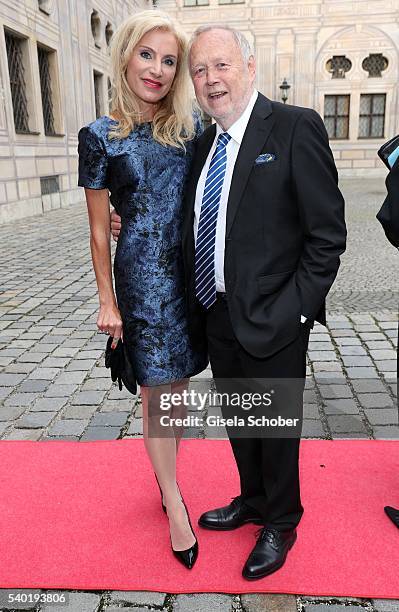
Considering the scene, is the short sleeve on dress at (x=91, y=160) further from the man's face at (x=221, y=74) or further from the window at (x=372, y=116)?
the window at (x=372, y=116)

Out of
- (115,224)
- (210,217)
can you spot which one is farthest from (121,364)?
(210,217)

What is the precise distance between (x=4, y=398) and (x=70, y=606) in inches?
84.8

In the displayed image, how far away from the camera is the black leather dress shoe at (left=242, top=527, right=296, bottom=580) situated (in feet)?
7.48

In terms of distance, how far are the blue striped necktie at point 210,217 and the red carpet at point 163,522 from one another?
4.03ft

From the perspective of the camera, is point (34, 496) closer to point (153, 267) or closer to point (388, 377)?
point (153, 267)

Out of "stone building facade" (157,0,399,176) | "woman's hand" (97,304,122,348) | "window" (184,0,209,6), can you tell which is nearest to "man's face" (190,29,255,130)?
"woman's hand" (97,304,122,348)

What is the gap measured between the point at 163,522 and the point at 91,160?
173cm

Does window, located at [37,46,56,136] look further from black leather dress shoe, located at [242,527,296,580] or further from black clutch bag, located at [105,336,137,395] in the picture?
black leather dress shoe, located at [242,527,296,580]

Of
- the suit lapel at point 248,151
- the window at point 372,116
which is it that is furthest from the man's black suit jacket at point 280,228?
the window at point 372,116

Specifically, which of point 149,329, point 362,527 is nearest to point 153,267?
point 149,329

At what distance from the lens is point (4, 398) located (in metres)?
4.03

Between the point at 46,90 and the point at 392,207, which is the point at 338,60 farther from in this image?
the point at 392,207

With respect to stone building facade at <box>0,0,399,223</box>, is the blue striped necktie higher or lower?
lower

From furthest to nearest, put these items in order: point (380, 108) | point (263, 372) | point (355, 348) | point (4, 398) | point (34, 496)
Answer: point (380, 108) → point (355, 348) → point (4, 398) → point (34, 496) → point (263, 372)
